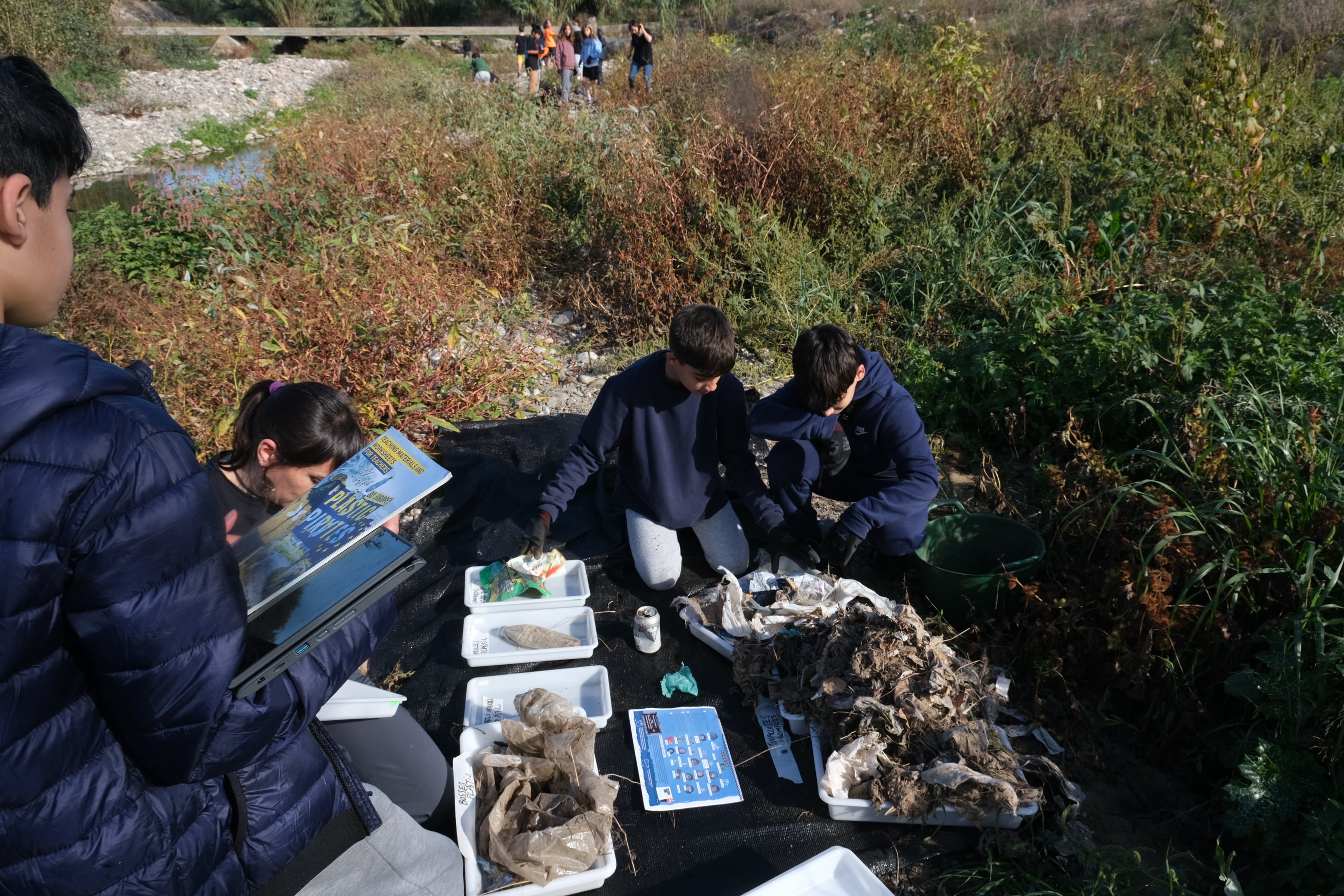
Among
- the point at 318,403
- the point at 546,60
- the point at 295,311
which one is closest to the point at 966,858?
the point at 318,403

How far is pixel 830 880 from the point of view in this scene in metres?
2.09

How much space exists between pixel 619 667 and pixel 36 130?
229 centimetres

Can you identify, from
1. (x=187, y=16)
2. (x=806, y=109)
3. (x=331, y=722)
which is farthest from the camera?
(x=187, y=16)

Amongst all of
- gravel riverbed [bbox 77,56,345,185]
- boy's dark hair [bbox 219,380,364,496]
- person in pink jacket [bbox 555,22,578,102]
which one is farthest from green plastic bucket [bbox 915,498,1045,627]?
gravel riverbed [bbox 77,56,345,185]

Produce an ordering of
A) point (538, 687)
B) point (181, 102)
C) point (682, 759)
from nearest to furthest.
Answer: point (682, 759) < point (538, 687) < point (181, 102)

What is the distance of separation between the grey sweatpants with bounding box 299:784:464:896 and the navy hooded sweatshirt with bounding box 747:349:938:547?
191 centimetres

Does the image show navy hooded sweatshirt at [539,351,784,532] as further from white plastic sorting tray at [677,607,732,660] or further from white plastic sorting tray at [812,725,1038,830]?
white plastic sorting tray at [812,725,1038,830]

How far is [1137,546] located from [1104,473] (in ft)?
1.81

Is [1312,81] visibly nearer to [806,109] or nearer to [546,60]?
[806,109]

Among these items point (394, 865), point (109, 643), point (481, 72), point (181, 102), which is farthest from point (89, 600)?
point (181, 102)

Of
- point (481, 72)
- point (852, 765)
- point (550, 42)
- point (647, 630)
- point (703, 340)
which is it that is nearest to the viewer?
point (852, 765)

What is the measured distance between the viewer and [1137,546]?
2.63 meters

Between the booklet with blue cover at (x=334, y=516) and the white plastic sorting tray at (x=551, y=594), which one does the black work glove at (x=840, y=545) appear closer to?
the white plastic sorting tray at (x=551, y=594)

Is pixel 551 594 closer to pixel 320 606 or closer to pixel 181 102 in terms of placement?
pixel 320 606
